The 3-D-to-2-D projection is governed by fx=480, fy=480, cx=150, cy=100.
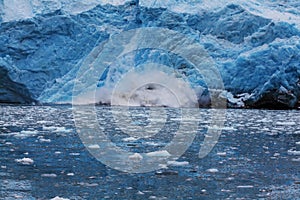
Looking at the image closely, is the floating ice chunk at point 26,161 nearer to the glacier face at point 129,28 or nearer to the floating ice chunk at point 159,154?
the floating ice chunk at point 159,154

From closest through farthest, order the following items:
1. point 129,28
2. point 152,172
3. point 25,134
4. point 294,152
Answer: point 152,172 → point 294,152 → point 25,134 → point 129,28

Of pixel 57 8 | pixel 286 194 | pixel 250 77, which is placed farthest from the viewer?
pixel 57 8

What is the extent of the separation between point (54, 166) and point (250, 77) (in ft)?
33.9

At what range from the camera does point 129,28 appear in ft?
51.2

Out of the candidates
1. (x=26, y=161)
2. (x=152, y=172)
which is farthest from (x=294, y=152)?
(x=26, y=161)

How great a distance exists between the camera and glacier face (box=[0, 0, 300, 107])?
1350 centimetres

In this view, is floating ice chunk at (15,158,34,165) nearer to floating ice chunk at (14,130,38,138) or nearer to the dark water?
the dark water

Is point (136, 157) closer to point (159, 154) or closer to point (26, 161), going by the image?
point (159, 154)

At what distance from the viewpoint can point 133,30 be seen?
15.5m

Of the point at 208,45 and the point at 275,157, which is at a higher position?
the point at 208,45

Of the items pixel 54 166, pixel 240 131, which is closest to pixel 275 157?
pixel 54 166

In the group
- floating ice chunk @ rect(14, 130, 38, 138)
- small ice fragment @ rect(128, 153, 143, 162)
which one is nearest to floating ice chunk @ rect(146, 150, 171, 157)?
small ice fragment @ rect(128, 153, 143, 162)

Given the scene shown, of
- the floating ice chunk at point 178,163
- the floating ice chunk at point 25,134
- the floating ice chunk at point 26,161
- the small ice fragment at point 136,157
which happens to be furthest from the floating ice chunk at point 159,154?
the floating ice chunk at point 25,134

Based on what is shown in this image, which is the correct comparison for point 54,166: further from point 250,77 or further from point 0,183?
point 250,77
